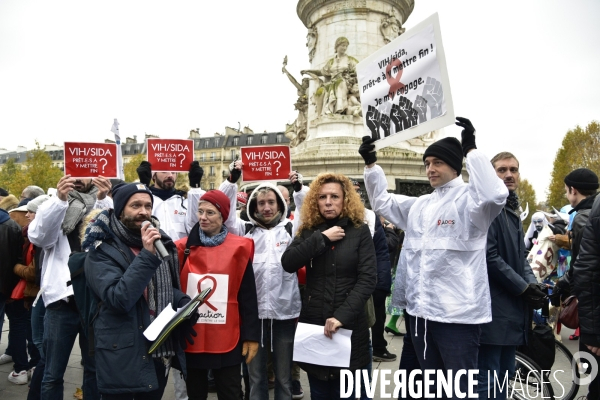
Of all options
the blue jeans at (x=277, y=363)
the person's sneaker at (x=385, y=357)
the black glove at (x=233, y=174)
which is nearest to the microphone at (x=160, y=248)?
the blue jeans at (x=277, y=363)

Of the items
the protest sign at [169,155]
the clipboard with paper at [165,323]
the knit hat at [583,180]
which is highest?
the protest sign at [169,155]

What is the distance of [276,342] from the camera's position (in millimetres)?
3822

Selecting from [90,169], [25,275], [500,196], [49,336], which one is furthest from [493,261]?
[25,275]

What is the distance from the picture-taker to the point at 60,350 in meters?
3.69

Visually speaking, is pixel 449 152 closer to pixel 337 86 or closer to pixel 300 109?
pixel 337 86

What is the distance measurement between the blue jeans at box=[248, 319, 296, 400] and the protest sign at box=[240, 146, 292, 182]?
2020 mm

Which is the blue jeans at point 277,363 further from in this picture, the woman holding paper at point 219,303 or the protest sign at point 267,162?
the protest sign at point 267,162

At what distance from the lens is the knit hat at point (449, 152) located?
331cm

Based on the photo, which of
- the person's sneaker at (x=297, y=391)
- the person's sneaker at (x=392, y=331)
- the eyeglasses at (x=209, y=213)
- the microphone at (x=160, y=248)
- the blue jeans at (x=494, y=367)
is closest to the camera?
the microphone at (x=160, y=248)

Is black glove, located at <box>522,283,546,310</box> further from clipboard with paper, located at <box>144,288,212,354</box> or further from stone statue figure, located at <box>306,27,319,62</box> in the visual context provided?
stone statue figure, located at <box>306,27,319,62</box>

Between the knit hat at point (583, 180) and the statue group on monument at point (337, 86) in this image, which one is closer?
the knit hat at point (583, 180)

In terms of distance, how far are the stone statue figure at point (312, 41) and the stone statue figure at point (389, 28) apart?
2.35m

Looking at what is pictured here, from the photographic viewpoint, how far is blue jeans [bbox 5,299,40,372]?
16.4 ft

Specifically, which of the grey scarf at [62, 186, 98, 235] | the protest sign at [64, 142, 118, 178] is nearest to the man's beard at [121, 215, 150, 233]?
the grey scarf at [62, 186, 98, 235]
